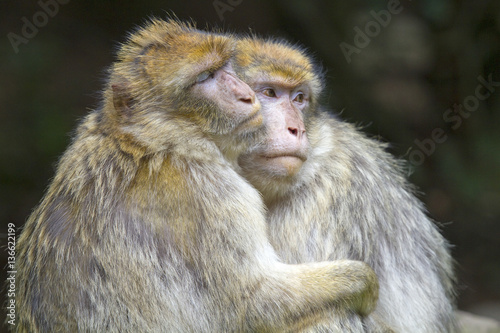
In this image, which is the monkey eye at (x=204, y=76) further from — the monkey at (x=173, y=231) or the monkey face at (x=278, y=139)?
the monkey face at (x=278, y=139)

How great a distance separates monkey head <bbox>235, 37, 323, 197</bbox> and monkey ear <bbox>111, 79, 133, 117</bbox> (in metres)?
0.94

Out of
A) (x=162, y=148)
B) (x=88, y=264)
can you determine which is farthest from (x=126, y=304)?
(x=162, y=148)

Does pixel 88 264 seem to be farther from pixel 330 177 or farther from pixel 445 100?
pixel 445 100

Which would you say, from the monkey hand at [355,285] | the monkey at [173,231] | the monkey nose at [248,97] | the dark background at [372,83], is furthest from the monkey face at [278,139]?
the dark background at [372,83]

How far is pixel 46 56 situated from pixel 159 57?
7343 millimetres

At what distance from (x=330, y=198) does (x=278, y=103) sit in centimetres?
96

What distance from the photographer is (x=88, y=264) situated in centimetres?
498

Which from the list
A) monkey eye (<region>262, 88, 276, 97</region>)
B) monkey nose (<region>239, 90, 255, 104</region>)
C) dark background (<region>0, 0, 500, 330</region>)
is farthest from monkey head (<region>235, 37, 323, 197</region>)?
dark background (<region>0, 0, 500, 330</region>)

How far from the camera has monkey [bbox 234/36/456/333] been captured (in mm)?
5430

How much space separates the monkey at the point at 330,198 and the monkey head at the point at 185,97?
29 centimetres

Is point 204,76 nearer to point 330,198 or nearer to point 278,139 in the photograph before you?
point 278,139

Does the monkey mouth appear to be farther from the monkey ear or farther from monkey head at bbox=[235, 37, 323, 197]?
the monkey ear

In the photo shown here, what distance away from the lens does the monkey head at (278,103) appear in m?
5.34

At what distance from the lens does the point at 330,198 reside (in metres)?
5.83
